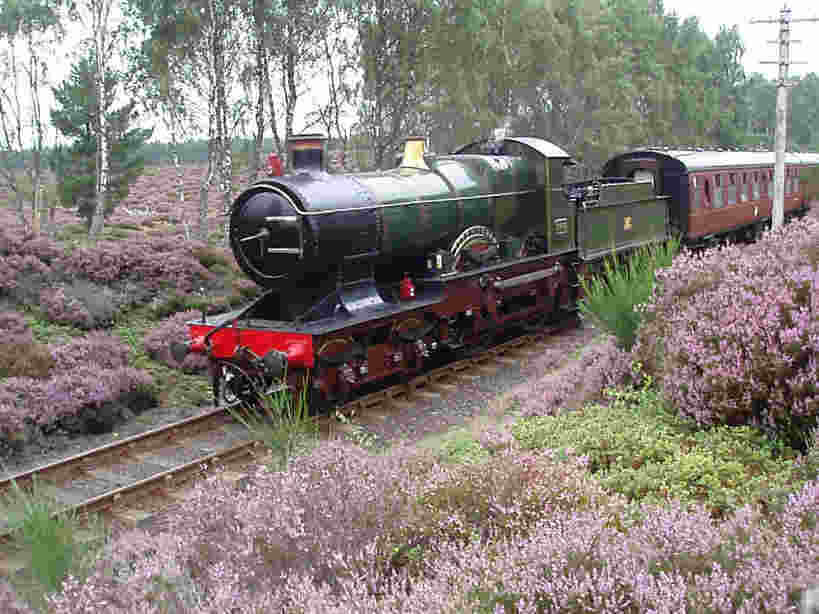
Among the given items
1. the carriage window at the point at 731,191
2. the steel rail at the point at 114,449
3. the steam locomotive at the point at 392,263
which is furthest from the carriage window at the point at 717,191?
the steel rail at the point at 114,449

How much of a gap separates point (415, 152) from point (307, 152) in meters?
2.20

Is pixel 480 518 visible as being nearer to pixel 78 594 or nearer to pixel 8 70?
pixel 78 594

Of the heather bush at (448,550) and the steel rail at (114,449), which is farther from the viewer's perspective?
the steel rail at (114,449)

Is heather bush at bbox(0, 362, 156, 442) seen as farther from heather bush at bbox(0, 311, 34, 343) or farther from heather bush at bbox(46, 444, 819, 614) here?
heather bush at bbox(46, 444, 819, 614)

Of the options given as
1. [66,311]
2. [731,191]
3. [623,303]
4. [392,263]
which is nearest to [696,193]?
[731,191]

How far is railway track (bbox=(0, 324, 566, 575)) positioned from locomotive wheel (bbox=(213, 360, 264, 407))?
0.24 meters

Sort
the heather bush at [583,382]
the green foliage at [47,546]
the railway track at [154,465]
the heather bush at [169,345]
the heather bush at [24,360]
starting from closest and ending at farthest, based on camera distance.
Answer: the green foliage at [47,546] → the railway track at [154,465] → the heather bush at [583,382] → the heather bush at [24,360] → the heather bush at [169,345]

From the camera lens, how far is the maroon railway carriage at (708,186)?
1684 cm

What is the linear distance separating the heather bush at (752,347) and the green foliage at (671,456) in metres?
0.17

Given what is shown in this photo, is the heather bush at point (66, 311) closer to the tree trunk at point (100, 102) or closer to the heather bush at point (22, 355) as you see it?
the heather bush at point (22, 355)

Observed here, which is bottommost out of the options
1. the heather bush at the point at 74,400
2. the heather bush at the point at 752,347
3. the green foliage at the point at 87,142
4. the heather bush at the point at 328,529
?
the heather bush at the point at 74,400

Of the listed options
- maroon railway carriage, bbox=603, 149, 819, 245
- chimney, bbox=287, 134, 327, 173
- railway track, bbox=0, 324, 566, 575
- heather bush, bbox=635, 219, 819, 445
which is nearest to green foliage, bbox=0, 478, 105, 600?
railway track, bbox=0, 324, 566, 575

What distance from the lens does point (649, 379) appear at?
638 centimetres

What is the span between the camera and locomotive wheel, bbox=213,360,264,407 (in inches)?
352
